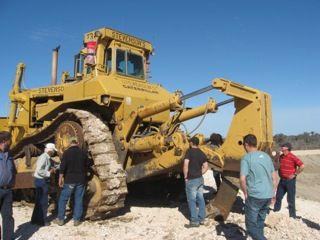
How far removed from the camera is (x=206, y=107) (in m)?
8.55

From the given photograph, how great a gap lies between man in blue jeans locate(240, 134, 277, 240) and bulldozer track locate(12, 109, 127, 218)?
310 cm

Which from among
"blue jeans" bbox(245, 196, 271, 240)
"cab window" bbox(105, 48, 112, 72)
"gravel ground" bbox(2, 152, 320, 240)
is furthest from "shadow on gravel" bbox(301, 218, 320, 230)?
"cab window" bbox(105, 48, 112, 72)

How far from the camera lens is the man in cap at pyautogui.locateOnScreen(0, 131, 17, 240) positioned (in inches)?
255

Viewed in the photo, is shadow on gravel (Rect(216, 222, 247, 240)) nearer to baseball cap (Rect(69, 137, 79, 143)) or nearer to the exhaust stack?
baseball cap (Rect(69, 137, 79, 143))

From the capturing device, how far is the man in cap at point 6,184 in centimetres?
647

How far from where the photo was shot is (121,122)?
367 inches

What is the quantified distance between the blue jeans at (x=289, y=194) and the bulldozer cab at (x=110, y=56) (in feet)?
13.6

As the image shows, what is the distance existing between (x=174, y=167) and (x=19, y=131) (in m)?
5.19

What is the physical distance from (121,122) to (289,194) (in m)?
3.95

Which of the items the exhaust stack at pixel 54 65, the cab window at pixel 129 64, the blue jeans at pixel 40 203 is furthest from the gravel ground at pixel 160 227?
the exhaust stack at pixel 54 65

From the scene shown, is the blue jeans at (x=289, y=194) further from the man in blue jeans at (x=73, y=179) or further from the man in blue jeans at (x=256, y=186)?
the man in blue jeans at (x=73, y=179)

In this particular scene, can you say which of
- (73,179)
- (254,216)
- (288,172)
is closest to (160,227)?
(73,179)

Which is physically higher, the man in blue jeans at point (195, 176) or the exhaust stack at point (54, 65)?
the exhaust stack at point (54, 65)

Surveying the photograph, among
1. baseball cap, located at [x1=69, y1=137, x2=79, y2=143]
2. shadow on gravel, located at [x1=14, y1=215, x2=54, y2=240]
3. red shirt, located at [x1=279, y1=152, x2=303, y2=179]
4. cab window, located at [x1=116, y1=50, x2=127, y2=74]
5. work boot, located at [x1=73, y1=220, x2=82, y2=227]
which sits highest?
cab window, located at [x1=116, y1=50, x2=127, y2=74]
